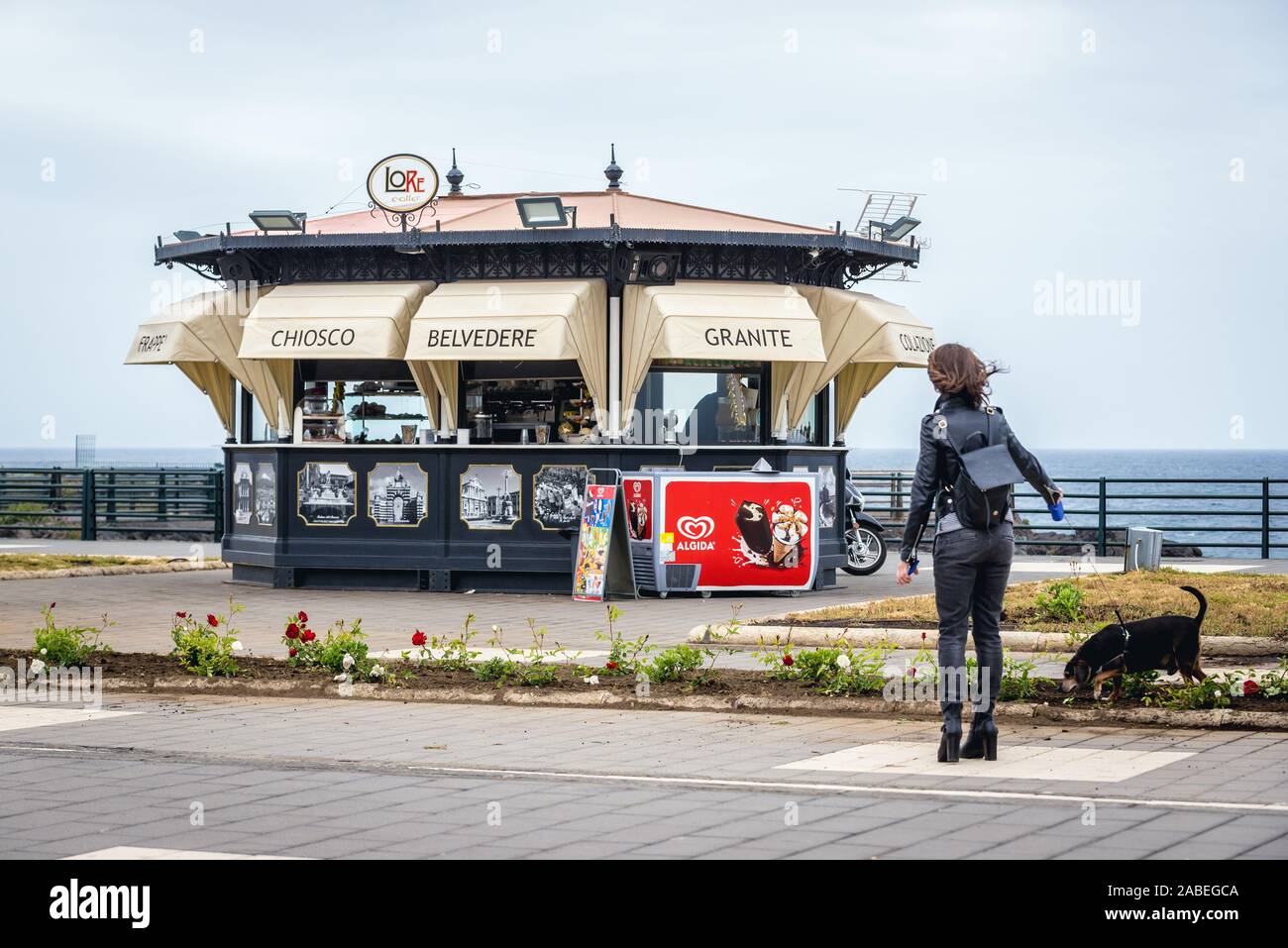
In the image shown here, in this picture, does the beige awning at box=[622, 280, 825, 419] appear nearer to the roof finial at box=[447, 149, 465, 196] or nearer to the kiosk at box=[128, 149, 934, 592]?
the kiosk at box=[128, 149, 934, 592]

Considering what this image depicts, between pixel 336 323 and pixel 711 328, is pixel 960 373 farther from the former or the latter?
pixel 336 323

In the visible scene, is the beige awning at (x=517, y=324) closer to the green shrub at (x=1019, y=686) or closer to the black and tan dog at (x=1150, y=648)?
the green shrub at (x=1019, y=686)

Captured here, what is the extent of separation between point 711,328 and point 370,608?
512cm

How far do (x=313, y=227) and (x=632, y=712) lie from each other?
12.6m

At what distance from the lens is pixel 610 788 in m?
7.77

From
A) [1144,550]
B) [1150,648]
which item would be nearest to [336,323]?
[1144,550]

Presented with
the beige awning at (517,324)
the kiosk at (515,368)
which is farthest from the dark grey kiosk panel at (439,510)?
the beige awning at (517,324)

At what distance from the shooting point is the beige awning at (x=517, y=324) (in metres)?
19.4
